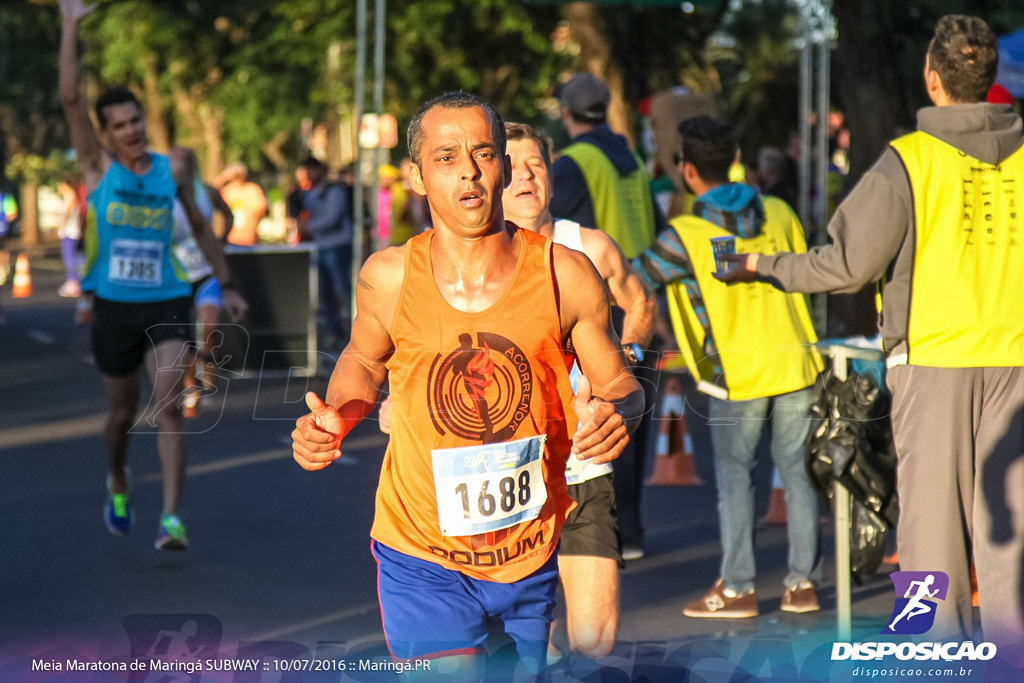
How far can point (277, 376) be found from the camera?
13141 mm

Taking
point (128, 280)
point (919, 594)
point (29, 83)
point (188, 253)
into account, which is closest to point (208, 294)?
point (188, 253)

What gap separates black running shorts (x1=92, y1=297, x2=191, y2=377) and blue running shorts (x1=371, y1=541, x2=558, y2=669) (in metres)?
4.17

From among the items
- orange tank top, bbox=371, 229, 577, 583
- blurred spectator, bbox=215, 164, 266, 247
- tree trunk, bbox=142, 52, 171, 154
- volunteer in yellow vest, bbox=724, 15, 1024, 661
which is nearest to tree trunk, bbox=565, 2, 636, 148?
blurred spectator, bbox=215, 164, 266, 247

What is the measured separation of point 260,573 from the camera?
7.27 meters

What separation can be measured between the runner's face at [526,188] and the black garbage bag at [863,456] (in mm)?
1362

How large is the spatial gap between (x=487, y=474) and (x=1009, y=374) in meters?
2.09

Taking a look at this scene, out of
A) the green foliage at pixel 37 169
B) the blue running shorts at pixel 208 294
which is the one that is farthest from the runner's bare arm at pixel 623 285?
the green foliage at pixel 37 169

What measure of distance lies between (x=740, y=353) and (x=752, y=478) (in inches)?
21.9

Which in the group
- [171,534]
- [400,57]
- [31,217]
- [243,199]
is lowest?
[31,217]

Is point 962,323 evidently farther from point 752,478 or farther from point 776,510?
point 776,510

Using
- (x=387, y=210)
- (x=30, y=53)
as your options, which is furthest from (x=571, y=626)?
(x=30, y=53)

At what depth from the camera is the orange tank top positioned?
3.62m

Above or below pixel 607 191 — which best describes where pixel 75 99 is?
above

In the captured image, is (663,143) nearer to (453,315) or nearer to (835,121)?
(453,315)
